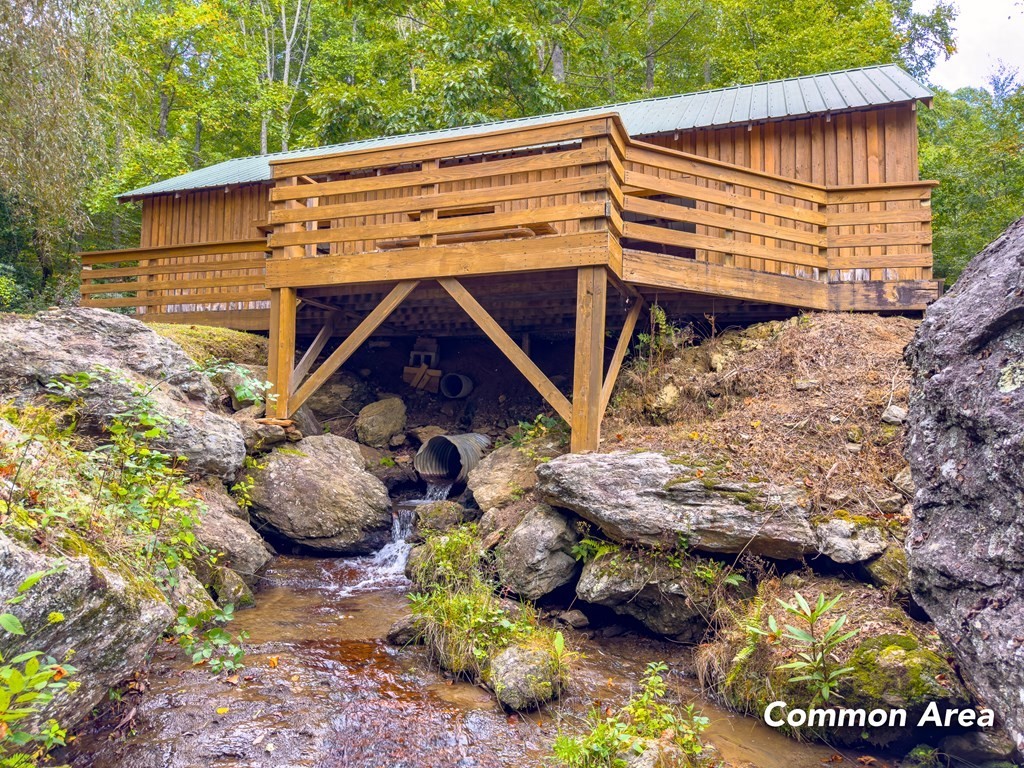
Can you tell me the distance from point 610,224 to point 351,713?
4866mm

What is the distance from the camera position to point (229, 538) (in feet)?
19.7

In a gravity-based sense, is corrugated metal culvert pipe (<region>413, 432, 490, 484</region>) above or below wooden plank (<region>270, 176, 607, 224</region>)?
below

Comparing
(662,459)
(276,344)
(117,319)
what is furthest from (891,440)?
(117,319)

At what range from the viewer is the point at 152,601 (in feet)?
11.5

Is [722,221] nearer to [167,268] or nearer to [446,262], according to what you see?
[446,262]

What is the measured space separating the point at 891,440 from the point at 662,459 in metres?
1.91

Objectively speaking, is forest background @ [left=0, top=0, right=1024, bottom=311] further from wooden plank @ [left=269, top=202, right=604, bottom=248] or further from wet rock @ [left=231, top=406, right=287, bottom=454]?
wet rock @ [left=231, top=406, right=287, bottom=454]

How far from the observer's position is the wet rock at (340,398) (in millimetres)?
10188

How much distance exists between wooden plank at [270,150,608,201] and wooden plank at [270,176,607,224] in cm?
15


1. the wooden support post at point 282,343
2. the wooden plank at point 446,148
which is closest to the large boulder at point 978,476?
the wooden plank at point 446,148

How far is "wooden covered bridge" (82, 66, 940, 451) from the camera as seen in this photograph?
6962 millimetres

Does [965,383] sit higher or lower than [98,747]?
higher

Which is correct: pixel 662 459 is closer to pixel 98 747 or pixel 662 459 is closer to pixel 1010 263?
pixel 1010 263

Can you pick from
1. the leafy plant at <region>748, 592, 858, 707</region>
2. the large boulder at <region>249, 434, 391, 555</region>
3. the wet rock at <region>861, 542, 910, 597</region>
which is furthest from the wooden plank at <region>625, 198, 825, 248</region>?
the leafy plant at <region>748, 592, 858, 707</region>
